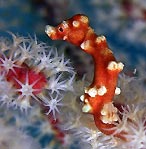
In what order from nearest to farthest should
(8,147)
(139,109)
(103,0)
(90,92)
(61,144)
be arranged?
(90,92)
(139,109)
(8,147)
(61,144)
(103,0)

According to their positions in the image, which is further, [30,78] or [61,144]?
[61,144]

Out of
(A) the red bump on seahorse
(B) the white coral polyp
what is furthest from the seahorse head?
(B) the white coral polyp

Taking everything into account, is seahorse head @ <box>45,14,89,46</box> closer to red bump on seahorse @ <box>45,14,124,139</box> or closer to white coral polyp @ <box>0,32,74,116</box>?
red bump on seahorse @ <box>45,14,124,139</box>

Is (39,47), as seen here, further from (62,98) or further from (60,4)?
(60,4)

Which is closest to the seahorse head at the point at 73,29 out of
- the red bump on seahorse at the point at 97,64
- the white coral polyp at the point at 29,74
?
the red bump on seahorse at the point at 97,64

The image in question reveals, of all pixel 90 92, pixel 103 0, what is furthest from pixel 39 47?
pixel 103 0
